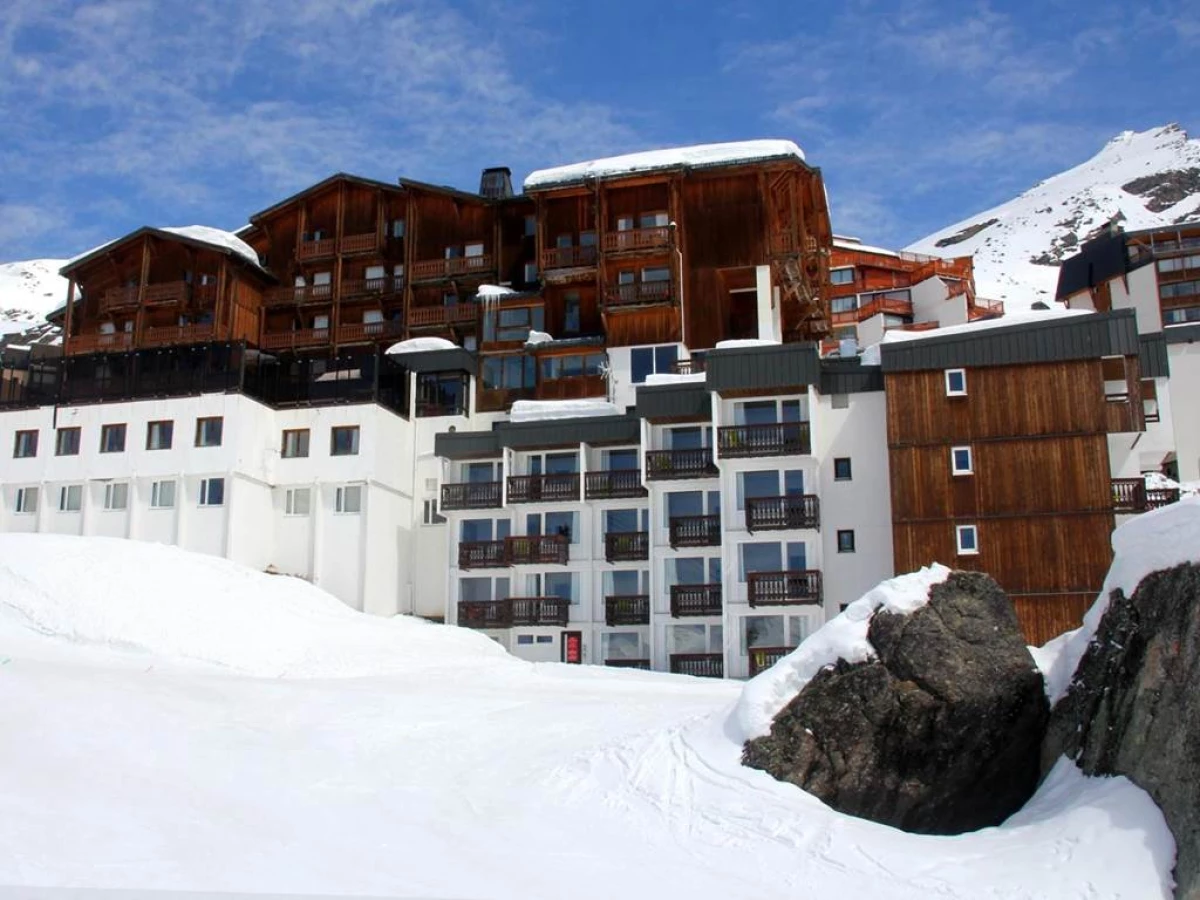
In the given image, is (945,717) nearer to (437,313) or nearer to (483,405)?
(483,405)

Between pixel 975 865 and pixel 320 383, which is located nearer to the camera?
pixel 975 865

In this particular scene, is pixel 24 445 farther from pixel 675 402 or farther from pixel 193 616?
pixel 675 402

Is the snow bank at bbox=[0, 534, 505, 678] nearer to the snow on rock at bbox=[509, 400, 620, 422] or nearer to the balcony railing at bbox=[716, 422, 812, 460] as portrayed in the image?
the snow on rock at bbox=[509, 400, 620, 422]

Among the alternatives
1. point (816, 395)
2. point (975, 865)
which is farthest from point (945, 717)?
point (816, 395)

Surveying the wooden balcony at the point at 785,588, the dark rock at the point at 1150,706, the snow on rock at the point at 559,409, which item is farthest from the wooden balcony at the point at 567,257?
the dark rock at the point at 1150,706

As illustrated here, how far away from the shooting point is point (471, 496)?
161ft

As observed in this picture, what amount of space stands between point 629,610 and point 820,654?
24.9 metres

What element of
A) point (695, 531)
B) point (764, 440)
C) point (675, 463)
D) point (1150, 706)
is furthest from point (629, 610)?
point (1150, 706)

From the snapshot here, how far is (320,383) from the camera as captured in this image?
54.0 metres

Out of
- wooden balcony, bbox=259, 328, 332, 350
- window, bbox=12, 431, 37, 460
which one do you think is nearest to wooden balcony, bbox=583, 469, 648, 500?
wooden balcony, bbox=259, 328, 332, 350

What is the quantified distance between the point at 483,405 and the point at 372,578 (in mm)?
10535

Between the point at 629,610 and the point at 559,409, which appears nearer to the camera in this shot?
the point at 629,610

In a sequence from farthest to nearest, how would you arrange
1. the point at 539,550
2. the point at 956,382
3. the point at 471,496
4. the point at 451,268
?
1. the point at 451,268
2. the point at 471,496
3. the point at 539,550
4. the point at 956,382

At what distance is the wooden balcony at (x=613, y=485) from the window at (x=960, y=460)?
39.6ft
